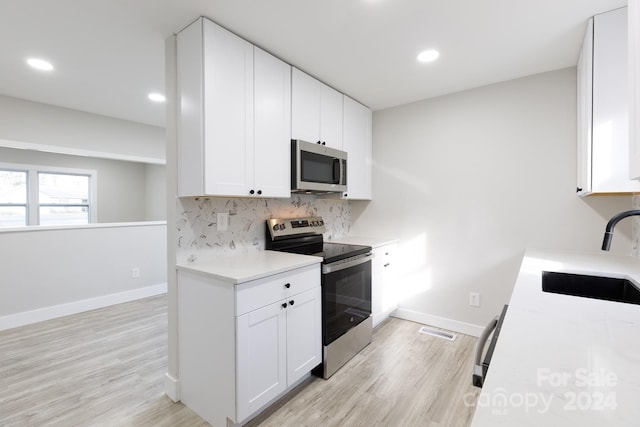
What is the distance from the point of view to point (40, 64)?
2.41 metres

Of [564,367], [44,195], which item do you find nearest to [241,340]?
[564,367]

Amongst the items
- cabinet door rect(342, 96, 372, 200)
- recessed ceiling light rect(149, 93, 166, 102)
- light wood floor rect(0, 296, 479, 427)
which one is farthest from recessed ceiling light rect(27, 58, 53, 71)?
cabinet door rect(342, 96, 372, 200)

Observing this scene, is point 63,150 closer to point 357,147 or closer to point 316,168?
point 316,168

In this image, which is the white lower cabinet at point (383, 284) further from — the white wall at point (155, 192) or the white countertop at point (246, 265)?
the white wall at point (155, 192)

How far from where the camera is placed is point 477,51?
2.21 m

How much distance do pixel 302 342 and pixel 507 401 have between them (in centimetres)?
164

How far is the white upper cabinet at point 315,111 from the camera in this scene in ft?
8.01

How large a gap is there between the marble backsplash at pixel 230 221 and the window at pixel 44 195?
3.95m

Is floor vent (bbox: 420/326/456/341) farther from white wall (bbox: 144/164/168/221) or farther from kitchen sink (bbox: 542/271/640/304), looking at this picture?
white wall (bbox: 144/164/168/221)

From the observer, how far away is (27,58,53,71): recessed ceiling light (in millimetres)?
2348

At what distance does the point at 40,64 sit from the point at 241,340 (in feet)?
8.83

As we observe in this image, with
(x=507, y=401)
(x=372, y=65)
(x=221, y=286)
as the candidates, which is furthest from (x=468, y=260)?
(x=507, y=401)

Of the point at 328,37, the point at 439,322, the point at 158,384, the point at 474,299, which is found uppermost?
the point at 328,37

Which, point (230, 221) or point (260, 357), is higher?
point (230, 221)
